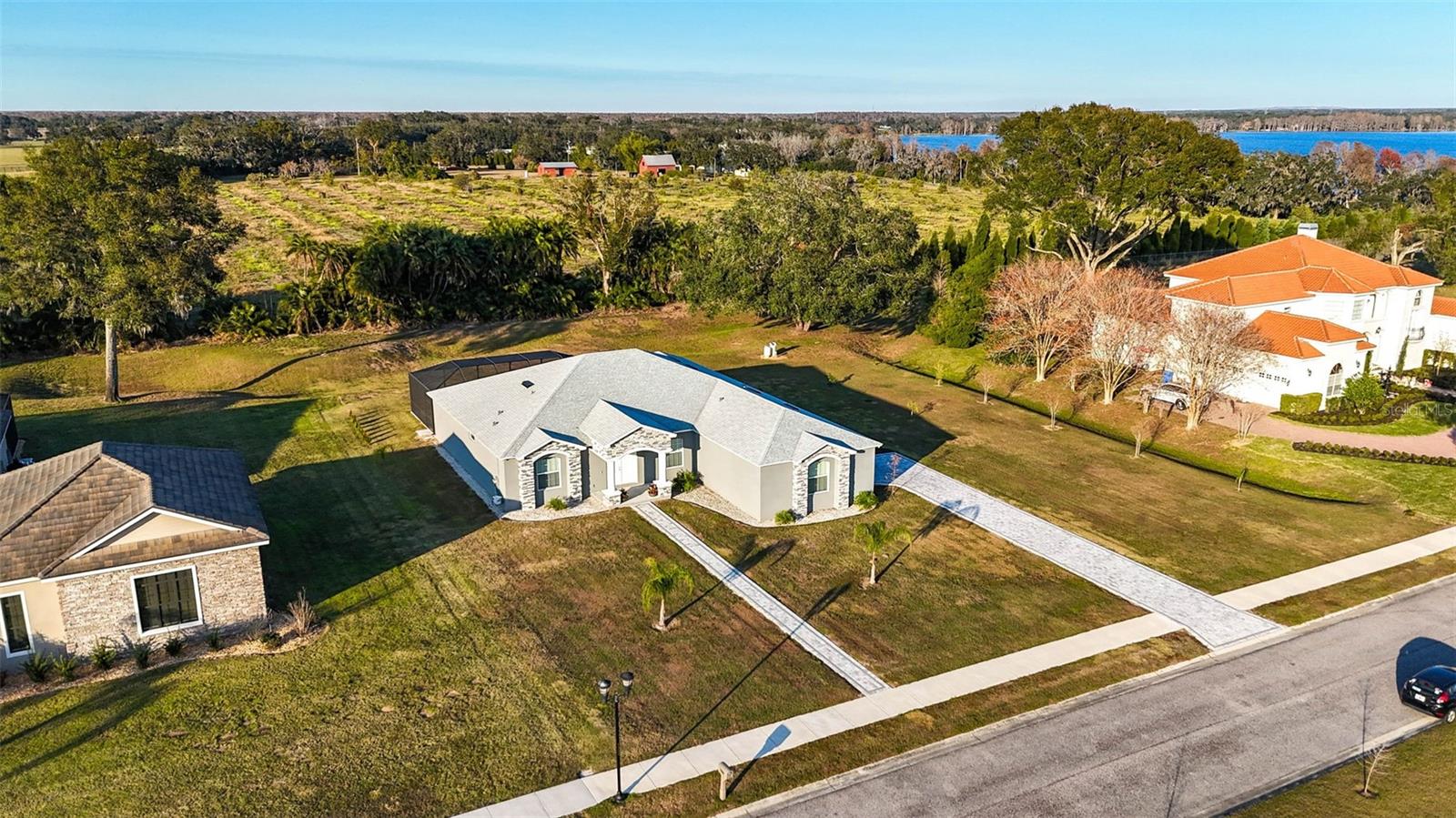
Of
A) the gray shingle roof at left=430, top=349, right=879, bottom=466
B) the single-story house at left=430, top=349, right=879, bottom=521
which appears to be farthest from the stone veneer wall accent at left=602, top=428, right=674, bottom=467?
the gray shingle roof at left=430, top=349, right=879, bottom=466

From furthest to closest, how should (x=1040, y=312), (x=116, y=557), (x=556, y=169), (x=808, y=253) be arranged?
(x=556, y=169), (x=808, y=253), (x=1040, y=312), (x=116, y=557)

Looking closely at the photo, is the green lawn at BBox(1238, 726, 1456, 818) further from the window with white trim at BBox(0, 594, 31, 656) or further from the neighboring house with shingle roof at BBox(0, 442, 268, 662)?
the window with white trim at BBox(0, 594, 31, 656)

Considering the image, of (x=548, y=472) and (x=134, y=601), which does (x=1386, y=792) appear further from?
(x=134, y=601)

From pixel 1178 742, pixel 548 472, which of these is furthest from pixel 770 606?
pixel 1178 742

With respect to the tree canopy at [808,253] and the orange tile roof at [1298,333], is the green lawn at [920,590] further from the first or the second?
the tree canopy at [808,253]

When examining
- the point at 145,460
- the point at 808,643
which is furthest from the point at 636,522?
the point at 145,460

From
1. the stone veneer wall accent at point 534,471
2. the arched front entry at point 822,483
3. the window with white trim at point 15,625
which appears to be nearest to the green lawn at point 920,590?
the arched front entry at point 822,483

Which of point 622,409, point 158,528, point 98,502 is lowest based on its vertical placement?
point 158,528
